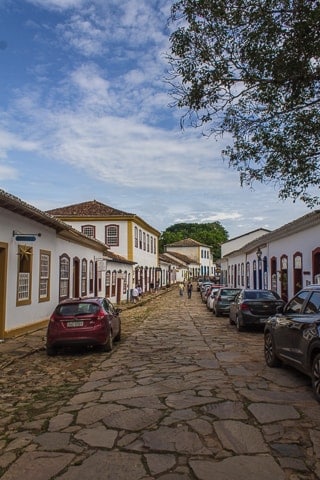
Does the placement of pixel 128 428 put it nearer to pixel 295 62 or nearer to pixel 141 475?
pixel 141 475

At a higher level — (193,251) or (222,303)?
(193,251)

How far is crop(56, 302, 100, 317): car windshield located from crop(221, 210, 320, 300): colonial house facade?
6699 millimetres

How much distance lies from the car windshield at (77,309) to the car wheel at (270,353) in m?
4.48

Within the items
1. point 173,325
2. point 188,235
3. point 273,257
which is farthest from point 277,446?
point 188,235

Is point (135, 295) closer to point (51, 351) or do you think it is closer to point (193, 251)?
point (51, 351)

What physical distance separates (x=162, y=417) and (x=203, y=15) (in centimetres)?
673

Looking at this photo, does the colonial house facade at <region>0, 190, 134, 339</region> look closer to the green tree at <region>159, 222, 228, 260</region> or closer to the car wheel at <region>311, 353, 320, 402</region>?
the car wheel at <region>311, 353, 320, 402</region>

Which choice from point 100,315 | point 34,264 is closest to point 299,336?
point 100,315

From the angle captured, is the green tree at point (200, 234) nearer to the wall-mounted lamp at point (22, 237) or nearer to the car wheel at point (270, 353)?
the wall-mounted lamp at point (22, 237)

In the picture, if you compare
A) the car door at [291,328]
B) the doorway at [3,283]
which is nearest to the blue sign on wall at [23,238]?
the doorway at [3,283]

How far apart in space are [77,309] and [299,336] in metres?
6.13

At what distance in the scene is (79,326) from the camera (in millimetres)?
11352

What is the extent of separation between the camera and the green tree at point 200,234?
10869 centimetres

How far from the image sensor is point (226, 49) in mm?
8391
